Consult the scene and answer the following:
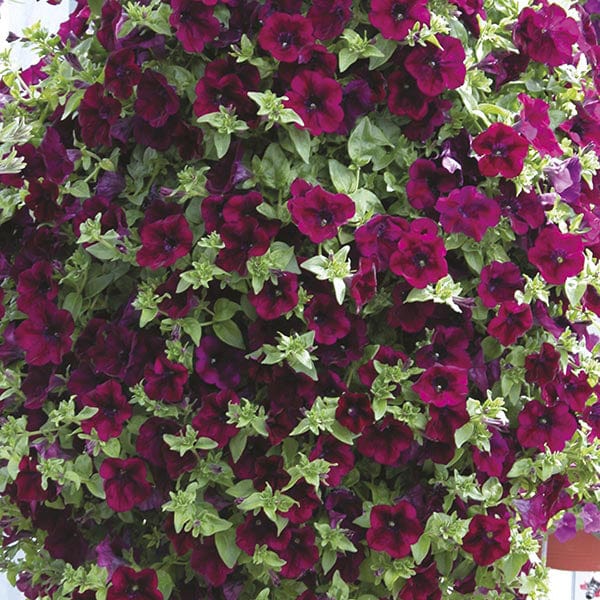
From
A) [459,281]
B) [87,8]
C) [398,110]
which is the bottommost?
[459,281]

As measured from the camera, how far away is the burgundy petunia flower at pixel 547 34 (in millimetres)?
1124

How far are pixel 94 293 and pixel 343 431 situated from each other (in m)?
0.32

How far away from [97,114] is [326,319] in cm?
35

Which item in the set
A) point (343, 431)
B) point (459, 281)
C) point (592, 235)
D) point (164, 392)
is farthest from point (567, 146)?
point (164, 392)

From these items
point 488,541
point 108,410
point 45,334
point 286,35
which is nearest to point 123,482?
point 108,410

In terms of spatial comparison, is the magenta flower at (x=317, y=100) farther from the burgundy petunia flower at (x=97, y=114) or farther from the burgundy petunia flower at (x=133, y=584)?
the burgundy petunia flower at (x=133, y=584)

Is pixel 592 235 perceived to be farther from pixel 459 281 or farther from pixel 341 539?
pixel 341 539

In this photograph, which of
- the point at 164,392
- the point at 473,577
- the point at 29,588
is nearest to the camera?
the point at 164,392

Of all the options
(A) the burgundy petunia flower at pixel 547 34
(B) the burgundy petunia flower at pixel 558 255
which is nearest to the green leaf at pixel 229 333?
(B) the burgundy petunia flower at pixel 558 255

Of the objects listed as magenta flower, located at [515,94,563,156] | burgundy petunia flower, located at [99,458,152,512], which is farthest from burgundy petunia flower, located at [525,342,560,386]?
burgundy petunia flower, located at [99,458,152,512]

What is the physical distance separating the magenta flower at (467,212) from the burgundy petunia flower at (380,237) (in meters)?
0.04

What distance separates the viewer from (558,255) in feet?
3.56

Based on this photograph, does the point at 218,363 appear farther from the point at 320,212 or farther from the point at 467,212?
the point at 467,212

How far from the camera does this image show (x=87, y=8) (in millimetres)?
1265
